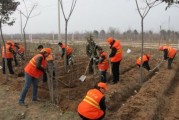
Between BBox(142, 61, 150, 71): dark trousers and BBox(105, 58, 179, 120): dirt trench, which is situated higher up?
BBox(142, 61, 150, 71): dark trousers

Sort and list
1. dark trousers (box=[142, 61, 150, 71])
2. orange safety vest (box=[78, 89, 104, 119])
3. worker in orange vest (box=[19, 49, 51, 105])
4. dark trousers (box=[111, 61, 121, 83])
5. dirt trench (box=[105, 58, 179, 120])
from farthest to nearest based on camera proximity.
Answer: dark trousers (box=[142, 61, 150, 71]) → dark trousers (box=[111, 61, 121, 83]) → worker in orange vest (box=[19, 49, 51, 105]) → dirt trench (box=[105, 58, 179, 120]) → orange safety vest (box=[78, 89, 104, 119])

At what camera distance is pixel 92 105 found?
5293 millimetres

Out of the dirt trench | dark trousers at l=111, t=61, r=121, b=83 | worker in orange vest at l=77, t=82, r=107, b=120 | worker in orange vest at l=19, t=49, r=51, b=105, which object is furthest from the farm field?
worker in orange vest at l=77, t=82, r=107, b=120

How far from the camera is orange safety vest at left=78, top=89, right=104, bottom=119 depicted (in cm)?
526

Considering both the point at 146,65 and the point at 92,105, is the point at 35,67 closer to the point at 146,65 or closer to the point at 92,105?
the point at 92,105

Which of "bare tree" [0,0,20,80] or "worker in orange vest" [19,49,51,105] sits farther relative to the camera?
"bare tree" [0,0,20,80]

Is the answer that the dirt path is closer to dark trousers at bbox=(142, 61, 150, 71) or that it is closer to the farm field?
the farm field

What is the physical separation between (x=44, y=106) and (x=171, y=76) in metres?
6.31

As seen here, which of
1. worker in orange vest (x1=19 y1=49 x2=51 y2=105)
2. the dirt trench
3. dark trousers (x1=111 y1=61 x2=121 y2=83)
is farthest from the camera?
dark trousers (x1=111 y1=61 x2=121 y2=83)

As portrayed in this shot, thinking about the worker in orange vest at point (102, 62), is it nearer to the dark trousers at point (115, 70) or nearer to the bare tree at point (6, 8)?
the dark trousers at point (115, 70)

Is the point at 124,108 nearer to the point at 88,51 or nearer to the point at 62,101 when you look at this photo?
the point at 62,101

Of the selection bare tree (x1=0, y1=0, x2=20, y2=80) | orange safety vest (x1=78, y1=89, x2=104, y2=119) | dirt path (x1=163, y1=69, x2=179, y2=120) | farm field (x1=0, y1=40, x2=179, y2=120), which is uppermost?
bare tree (x1=0, y1=0, x2=20, y2=80)

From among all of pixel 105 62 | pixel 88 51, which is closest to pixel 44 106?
pixel 105 62

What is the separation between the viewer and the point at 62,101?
7582 mm
